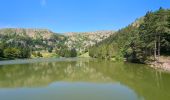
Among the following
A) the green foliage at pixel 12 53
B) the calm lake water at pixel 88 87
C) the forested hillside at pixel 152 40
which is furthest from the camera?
the green foliage at pixel 12 53

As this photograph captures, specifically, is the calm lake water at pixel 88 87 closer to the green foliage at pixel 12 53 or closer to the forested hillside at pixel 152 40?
the forested hillside at pixel 152 40

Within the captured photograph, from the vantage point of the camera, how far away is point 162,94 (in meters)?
26.0

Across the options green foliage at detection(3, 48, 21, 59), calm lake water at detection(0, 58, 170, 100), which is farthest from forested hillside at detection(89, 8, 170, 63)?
green foliage at detection(3, 48, 21, 59)

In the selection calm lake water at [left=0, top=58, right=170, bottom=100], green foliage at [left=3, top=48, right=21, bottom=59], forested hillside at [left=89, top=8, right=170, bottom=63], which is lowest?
calm lake water at [left=0, top=58, right=170, bottom=100]

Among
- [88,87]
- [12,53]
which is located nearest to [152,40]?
[88,87]

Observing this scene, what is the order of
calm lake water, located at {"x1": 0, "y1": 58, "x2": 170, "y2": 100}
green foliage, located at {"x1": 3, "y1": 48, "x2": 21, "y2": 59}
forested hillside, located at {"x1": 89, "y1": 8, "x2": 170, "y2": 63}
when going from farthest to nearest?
green foliage, located at {"x1": 3, "y1": 48, "x2": 21, "y2": 59}, forested hillside, located at {"x1": 89, "y1": 8, "x2": 170, "y2": 63}, calm lake water, located at {"x1": 0, "y1": 58, "x2": 170, "y2": 100}

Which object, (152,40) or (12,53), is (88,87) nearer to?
(152,40)

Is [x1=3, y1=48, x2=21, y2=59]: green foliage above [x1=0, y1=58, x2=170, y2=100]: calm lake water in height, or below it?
above

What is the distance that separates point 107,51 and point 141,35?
46480mm

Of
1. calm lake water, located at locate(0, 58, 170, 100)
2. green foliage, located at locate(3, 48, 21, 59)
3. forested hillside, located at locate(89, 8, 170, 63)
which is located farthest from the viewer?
green foliage, located at locate(3, 48, 21, 59)

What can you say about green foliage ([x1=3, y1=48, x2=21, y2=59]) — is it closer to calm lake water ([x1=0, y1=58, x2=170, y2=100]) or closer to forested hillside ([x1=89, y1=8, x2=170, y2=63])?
forested hillside ([x1=89, y1=8, x2=170, y2=63])

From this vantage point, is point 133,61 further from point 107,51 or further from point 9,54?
point 9,54

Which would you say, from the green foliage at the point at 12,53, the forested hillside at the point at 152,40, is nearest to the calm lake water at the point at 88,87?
the forested hillside at the point at 152,40

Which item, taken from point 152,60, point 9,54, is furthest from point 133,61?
point 9,54
